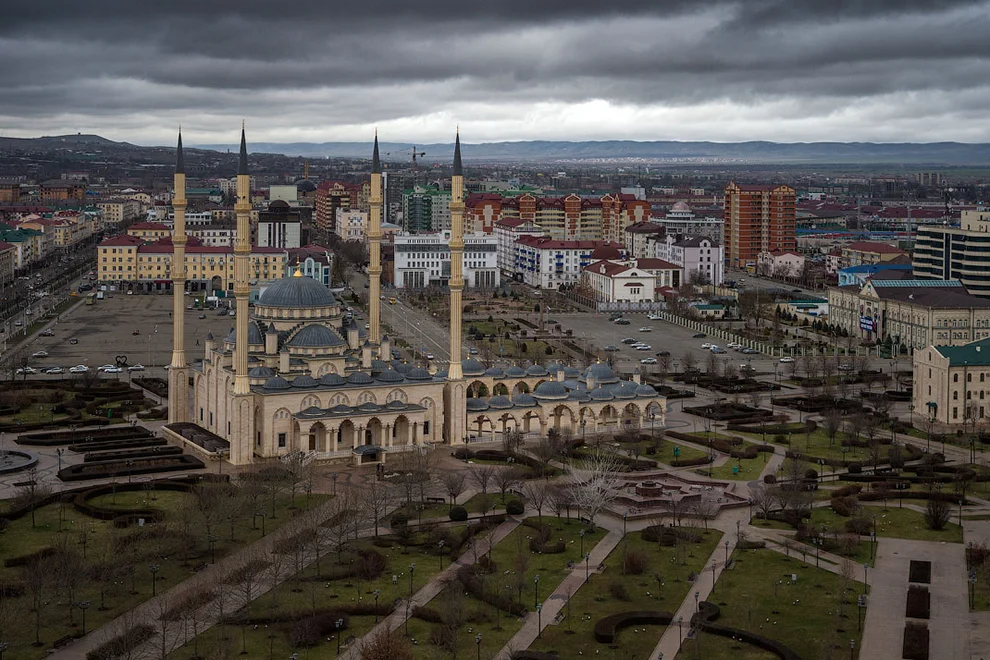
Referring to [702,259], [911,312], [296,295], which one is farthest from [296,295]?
[702,259]

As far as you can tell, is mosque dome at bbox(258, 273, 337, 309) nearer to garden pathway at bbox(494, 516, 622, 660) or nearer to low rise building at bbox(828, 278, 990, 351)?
garden pathway at bbox(494, 516, 622, 660)

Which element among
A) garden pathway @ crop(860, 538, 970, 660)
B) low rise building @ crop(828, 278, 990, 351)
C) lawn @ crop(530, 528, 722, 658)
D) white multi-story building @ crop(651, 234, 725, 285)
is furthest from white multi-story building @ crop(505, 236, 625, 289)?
garden pathway @ crop(860, 538, 970, 660)

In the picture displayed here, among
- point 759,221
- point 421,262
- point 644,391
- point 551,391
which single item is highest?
point 759,221

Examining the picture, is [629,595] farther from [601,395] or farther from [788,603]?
[601,395]

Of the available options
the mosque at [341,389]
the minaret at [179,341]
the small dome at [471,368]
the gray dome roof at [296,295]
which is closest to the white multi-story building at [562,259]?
the small dome at [471,368]

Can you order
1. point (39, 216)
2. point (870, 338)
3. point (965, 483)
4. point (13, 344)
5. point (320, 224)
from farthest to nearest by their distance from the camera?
point (320, 224), point (39, 216), point (870, 338), point (13, 344), point (965, 483)

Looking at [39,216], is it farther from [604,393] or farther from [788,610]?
[788,610]

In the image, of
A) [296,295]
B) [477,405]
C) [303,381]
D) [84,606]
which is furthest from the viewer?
[477,405]

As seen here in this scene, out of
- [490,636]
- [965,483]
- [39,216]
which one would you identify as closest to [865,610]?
[490,636]
